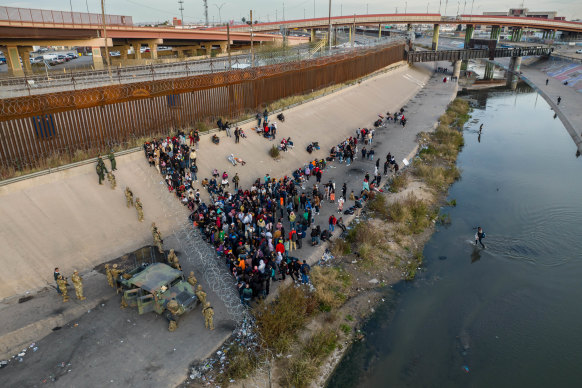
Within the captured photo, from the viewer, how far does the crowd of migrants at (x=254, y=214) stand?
14.6m

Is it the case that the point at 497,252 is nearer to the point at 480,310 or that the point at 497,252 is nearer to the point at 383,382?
Result: the point at 480,310

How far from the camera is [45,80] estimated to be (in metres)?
26.2

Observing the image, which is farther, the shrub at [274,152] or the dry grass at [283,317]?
the shrub at [274,152]

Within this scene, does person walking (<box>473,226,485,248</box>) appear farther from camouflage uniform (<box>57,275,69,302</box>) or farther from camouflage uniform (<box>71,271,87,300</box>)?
camouflage uniform (<box>57,275,69,302</box>)

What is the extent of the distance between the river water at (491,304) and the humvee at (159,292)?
18.1 ft

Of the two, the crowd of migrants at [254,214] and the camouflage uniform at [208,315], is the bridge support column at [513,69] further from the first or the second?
the camouflage uniform at [208,315]

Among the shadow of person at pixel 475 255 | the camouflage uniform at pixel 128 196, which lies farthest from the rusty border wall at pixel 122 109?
the shadow of person at pixel 475 255

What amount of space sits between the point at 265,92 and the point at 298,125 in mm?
4121

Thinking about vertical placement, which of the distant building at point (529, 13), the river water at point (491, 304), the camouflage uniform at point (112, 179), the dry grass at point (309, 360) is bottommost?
the river water at point (491, 304)

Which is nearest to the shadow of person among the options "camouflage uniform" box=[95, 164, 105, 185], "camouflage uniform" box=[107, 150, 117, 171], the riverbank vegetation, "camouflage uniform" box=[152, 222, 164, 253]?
the riverbank vegetation

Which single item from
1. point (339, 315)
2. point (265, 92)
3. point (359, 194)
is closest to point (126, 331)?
point (339, 315)

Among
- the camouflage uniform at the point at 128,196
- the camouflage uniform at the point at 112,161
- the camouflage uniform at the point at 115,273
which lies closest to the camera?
the camouflage uniform at the point at 115,273

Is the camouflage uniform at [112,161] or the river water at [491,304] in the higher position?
the camouflage uniform at [112,161]

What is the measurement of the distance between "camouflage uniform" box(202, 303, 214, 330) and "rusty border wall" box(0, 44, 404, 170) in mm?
12604
